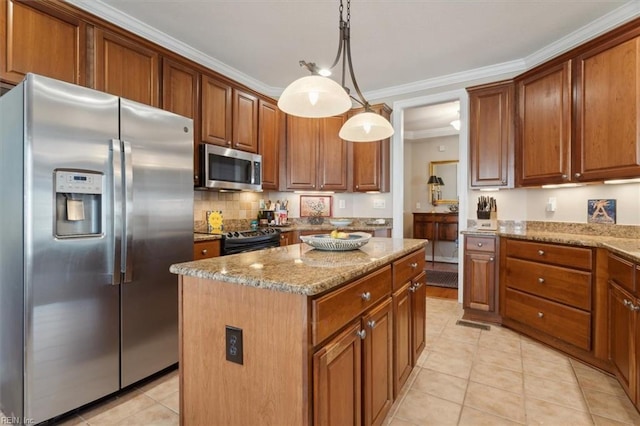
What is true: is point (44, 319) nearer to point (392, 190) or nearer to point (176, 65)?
point (176, 65)

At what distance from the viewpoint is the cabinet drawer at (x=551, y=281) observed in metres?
2.29

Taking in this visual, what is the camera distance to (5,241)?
68.1 inches

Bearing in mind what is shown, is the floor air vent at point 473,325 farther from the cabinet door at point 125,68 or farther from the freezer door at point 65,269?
the cabinet door at point 125,68

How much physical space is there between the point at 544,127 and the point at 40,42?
383 centimetres

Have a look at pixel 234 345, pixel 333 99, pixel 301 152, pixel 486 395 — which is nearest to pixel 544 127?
pixel 333 99

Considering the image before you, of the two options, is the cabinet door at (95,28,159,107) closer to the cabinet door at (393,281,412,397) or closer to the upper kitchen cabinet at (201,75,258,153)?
the upper kitchen cabinet at (201,75,258,153)

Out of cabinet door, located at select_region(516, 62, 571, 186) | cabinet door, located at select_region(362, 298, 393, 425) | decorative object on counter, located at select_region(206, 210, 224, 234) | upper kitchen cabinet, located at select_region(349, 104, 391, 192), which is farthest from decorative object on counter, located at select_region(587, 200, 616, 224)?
decorative object on counter, located at select_region(206, 210, 224, 234)

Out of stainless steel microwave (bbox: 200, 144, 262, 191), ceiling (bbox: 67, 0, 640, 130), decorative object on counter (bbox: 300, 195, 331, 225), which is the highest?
ceiling (bbox: 67, 0, 640, 130)

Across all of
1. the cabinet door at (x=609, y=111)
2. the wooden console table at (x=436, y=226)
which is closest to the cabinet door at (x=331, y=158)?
the cabinet door at (x=609, y=111)

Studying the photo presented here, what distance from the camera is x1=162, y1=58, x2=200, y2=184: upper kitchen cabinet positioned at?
267 cm

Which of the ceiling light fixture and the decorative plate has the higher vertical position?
the ceiling light fixture

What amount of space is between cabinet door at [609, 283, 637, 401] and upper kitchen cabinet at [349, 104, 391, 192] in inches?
93.0

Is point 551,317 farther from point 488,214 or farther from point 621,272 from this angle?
point 488,214

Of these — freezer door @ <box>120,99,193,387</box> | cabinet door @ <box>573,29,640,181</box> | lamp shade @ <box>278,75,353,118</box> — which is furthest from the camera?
cabinet door @ <box>573,29,640,181</box>
